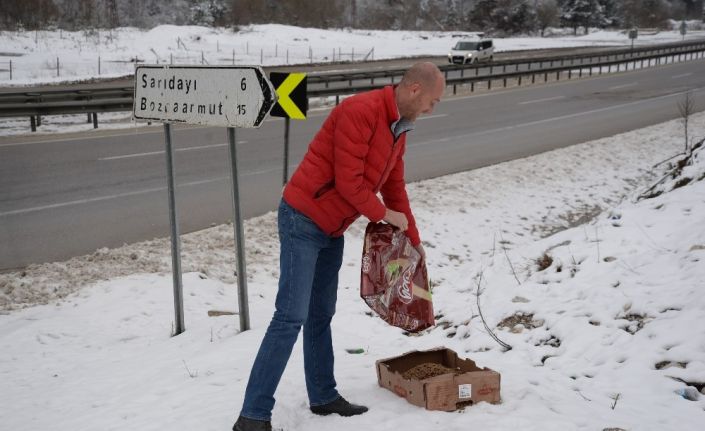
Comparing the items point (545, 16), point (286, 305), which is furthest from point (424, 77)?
point (545, 16)

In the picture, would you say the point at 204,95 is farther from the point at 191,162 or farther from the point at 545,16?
the point at 545,16

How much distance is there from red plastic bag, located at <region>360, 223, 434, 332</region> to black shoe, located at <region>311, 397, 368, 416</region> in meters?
0.53

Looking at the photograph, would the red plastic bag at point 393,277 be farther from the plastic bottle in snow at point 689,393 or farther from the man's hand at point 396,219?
the plastic bottle in snow at point 689,393

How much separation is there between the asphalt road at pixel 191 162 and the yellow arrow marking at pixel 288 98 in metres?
2.02

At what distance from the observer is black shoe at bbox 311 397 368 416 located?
13.5 feet

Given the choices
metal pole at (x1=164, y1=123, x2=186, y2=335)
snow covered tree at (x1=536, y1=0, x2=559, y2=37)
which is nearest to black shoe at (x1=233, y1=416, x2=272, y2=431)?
metal pole at (x1=164, y1=123, x2=186, y2=335)

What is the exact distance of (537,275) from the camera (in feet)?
22.9

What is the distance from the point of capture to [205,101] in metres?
5.14

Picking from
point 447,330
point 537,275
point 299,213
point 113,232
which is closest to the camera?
point 299,213

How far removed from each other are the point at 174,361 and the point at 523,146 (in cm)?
1253

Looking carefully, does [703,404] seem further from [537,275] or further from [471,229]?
[471,229]

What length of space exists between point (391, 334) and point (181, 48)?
40709 mm

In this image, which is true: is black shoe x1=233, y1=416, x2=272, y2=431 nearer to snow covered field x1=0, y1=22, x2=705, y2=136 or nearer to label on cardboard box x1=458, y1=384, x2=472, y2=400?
label on cardboard box x1=458, y1=384, x2=472, y2=400

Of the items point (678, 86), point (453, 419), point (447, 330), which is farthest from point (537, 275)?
point (678, 86)
